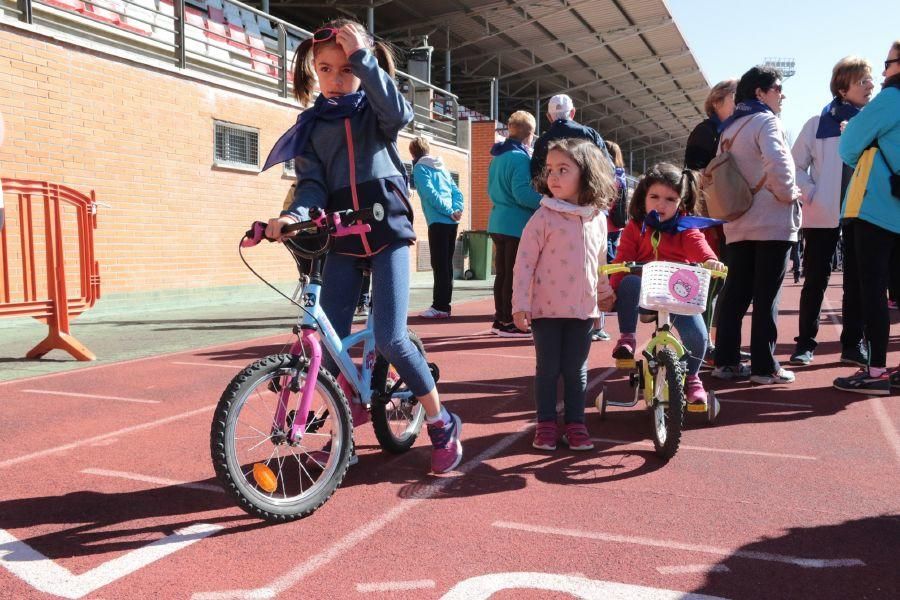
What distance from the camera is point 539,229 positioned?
147 inches

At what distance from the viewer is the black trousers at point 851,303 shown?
5.73m

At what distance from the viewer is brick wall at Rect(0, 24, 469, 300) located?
363 inches

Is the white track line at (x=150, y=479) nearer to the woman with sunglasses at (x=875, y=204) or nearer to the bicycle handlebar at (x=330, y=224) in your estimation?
the bicycle handlebar at (x=330, y=224)

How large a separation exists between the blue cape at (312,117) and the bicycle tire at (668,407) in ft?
6.07

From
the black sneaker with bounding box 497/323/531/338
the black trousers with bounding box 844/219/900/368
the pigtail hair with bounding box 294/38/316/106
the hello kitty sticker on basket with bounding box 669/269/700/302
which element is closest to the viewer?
the pigtail hair with bounding box 294/38/316/106

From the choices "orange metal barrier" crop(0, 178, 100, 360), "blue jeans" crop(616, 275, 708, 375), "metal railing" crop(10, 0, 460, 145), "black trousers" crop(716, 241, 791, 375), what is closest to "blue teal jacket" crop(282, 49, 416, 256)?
"blue jeans" crop(616, 275, 708, 375)

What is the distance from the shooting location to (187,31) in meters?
13.0

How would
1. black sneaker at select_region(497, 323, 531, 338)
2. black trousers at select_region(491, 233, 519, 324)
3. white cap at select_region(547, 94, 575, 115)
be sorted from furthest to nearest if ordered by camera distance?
1. black sneaker at select_region(497, 323, 531, 338)
2. black trousers at select_region(491, 233, 519, 324)
3. white cap at select_region(547, 94, 575, 115)

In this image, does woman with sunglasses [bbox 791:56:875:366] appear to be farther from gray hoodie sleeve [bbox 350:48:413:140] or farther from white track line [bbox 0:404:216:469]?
white track line [bbox 0:404:216:469]

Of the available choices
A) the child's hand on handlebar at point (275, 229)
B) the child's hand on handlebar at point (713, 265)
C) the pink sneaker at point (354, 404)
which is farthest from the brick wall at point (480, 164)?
the child's hand on handlebar at point (275, 229)

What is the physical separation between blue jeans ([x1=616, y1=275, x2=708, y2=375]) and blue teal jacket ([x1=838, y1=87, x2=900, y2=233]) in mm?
1554

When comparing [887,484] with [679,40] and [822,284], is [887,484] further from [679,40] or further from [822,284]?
[679,40]

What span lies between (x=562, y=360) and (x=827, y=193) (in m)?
3.33

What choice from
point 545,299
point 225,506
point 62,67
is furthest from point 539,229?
point 62,67
